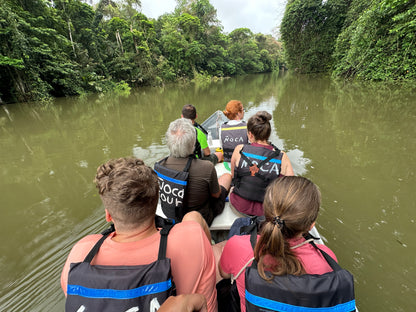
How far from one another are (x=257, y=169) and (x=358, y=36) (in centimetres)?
1697

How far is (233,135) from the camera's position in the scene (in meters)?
3.00

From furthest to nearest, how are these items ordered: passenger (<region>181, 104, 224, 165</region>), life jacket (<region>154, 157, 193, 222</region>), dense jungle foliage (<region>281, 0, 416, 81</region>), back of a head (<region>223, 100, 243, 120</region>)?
dense jungle foliage (<region>281, 0, 416, 81</region>) < back of a head (<region>223, 100, 243, 120</region>) < passenger (<region>181, 104, 224, 165</region>) < life jacket (<region>154, 157, 193, 222</region>)

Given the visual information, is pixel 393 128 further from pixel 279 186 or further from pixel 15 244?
pixel 15 244

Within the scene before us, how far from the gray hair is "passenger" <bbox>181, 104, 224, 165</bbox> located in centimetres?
104

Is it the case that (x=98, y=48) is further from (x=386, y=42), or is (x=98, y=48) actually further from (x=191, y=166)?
(x=191, y=166)

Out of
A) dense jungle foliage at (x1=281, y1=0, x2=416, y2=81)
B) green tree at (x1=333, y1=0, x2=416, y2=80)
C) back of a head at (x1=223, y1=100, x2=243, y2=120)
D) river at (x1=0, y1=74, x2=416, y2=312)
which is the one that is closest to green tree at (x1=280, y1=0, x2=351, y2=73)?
dense jungle foliage at (x1=281, y1=0, x2=416, y2=81)

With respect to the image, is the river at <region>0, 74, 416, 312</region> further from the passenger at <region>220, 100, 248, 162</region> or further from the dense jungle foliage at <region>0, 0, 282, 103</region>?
the dense jungle foliage at <region>0, 0, 282, 103</region>

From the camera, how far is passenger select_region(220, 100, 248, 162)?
2.96 meters

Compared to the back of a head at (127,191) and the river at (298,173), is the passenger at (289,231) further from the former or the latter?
the river at (298,173)

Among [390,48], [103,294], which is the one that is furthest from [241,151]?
→ [390,48]

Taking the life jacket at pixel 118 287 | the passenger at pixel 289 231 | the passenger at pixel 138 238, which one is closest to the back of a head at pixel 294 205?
the passenger at pixel 289 231

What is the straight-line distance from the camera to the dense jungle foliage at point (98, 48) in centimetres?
1283

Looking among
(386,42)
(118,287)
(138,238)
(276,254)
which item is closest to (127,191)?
(138,238)

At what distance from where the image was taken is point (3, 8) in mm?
11281
